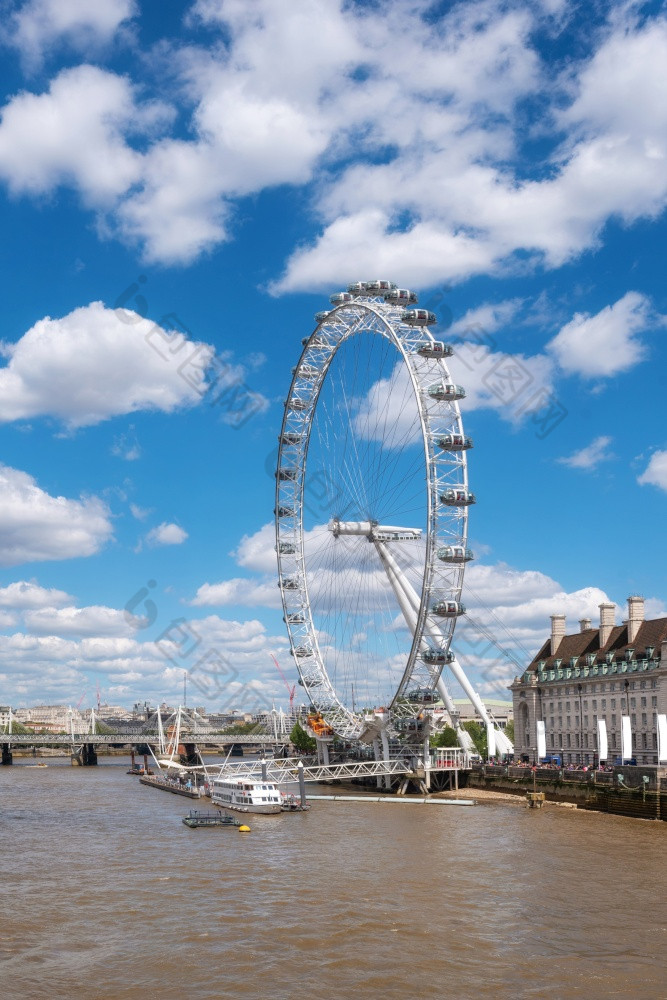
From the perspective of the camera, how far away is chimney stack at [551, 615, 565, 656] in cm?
9119

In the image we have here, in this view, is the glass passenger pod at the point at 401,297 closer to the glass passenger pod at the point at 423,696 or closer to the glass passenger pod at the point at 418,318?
the glass passenger pod at the point at 418,318

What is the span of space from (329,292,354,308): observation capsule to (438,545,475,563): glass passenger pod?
2171 centimetres

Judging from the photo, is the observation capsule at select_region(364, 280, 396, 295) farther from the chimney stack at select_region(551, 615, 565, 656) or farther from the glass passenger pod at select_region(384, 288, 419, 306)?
the chimney stack at select_region(551, 615, 565, 656)

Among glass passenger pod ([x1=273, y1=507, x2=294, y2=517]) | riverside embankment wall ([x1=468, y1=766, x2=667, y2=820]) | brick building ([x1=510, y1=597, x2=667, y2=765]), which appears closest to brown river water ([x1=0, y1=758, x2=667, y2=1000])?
riverside embankment wall ([x1=468, y1=766, x2=667, y2=820])

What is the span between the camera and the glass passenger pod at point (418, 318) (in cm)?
7456

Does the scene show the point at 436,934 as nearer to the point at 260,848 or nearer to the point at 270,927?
the point at 270,927

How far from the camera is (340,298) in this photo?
84562 mm

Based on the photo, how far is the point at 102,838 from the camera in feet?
173

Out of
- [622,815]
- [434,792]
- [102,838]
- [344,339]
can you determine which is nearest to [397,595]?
[434,792]

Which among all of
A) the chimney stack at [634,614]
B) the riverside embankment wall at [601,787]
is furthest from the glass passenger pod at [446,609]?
the chimney stack at [634,614]

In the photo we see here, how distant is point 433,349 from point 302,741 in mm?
89141

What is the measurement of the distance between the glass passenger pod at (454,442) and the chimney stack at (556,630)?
24599mm

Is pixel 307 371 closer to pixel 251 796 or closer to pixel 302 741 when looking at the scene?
pixel 251 796

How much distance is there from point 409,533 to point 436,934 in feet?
182
